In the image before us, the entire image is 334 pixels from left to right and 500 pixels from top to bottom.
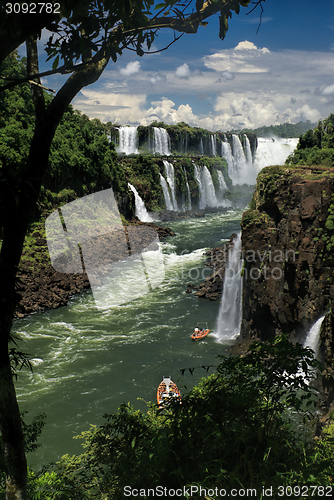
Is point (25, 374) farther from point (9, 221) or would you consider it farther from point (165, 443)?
point (9, 221)

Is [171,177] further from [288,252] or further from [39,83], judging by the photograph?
[39,83]

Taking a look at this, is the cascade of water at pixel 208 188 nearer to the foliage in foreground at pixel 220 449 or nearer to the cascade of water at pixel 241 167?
the cascade of water at pixel 241 167

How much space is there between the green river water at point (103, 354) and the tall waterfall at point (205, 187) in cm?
3129

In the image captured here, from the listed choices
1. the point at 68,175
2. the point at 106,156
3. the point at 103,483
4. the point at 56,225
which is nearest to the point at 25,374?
the point at 103,483

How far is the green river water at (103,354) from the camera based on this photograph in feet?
34.3

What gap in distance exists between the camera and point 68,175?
3025 centimetres

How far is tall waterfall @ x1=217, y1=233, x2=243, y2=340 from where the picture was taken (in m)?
15.2

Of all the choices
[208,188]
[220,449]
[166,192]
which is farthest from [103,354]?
[208,188]

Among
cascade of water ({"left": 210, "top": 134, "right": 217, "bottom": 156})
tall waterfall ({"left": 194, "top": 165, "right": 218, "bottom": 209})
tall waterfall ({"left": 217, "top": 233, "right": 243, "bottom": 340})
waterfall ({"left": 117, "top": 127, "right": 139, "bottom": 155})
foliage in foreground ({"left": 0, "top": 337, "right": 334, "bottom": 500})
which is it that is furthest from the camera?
cascade of water ({"left": 210, "top": 134, "right": 217, "bottom": 156})

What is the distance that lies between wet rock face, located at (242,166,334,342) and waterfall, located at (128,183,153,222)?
2701 cm

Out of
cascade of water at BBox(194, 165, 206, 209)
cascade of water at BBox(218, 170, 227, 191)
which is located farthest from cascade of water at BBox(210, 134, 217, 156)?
cascade of water at BBox(194, 165, 206, 209)

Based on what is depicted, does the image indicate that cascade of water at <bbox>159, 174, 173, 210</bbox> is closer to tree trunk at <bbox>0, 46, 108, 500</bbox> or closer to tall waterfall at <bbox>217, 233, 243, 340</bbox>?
tall waterfall at <bbox>217, 233, 243, 340</bbox>

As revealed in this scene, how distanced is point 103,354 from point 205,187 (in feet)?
138

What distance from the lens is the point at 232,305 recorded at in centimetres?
1584
